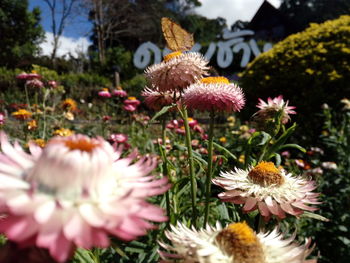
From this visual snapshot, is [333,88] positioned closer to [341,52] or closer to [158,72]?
[341,52]

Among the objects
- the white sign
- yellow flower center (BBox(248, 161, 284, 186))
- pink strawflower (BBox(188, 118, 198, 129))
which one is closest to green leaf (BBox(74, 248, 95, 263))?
yellow flower center (BBox(248, 161, 284, 186))

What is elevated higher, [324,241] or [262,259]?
[262,259]

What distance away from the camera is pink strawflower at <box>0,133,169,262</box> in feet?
1.33

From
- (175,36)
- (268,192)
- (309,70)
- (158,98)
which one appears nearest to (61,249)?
(268,192)

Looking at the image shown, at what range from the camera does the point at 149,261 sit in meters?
1.31

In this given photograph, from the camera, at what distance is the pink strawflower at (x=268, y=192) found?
1.02 meters

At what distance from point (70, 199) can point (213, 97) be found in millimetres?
830

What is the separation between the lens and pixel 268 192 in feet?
3.51

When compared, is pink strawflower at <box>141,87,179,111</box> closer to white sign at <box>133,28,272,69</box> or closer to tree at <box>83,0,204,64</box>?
white sign at <box>133,28,272,69</box>

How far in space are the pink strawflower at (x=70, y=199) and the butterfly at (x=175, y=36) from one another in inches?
47.5

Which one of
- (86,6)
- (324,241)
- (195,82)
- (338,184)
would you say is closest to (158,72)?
(195,82)

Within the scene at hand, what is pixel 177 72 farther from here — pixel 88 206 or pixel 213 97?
pixel 88 206

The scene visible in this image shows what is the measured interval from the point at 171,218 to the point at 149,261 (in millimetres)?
302

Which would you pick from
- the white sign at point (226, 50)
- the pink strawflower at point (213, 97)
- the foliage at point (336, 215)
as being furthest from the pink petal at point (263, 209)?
the white sign at point (226, 50)
